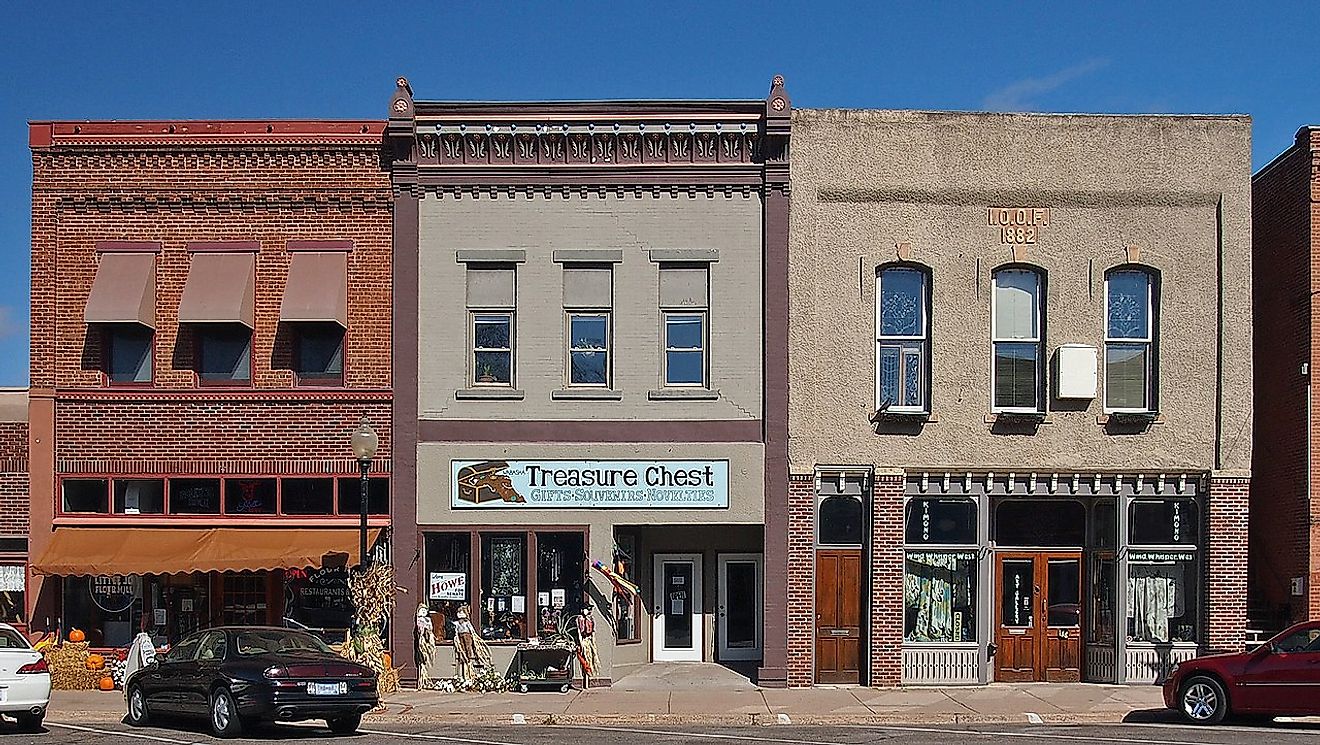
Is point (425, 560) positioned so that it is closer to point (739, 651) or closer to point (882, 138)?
point (739, 651)

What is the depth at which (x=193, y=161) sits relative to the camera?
2431cm

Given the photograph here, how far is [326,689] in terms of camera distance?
17672 millimetres

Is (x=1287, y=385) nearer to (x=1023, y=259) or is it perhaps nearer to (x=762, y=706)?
Answer: (x=1023, y=259)

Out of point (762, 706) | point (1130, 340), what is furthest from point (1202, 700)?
point (1130, 340)

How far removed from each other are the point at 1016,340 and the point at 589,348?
7005mm

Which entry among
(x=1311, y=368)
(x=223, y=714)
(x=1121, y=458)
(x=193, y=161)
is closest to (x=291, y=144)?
(x=193, y=161)

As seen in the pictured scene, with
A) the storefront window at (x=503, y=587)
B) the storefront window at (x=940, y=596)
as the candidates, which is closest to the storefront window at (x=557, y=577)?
the storefront window at (x=503, y=587)

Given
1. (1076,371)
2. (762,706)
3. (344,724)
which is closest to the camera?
(344,724)

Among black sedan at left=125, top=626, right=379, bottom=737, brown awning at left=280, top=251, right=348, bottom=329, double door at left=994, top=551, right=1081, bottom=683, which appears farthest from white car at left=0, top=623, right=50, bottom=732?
double door at left=994, top=551, right=1081, bottom=683

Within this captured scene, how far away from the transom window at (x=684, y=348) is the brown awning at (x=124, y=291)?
27.5 ft

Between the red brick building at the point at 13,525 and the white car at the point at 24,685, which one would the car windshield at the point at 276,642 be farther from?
the red brick building at the point at 13,525

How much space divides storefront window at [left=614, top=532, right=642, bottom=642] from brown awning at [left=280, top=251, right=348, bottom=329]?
5.78 meters

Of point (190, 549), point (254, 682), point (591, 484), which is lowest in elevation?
point (254, 682)

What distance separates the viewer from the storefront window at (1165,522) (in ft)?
79.3
